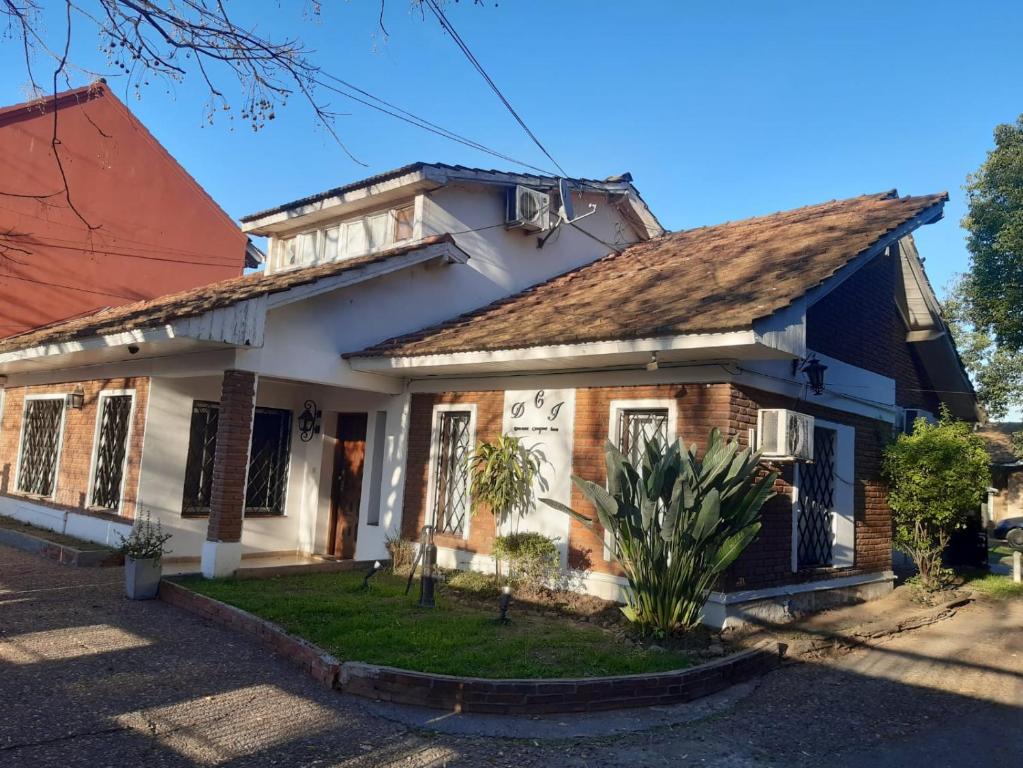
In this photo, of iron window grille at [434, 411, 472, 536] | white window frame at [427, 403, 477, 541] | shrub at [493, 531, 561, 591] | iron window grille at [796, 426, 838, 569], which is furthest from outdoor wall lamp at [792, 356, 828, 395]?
iron window grille at [434, 411, 472, 536]

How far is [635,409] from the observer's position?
8.34 meters

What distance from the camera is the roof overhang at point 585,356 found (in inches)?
269

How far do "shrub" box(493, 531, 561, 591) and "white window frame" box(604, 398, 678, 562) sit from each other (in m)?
0.66

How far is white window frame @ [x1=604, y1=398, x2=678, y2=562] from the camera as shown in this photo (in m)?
7.89

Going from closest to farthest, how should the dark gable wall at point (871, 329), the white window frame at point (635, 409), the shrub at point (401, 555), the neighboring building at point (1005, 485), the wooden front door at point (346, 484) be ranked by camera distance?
1. the white window frame at point (635, 409)
2. the dark gable wall at point (871, 329)
3. the shrub at point (401, 555)
4. the wooden front door at point (346, 484)
5. the neighboring building at point (1005, 485)

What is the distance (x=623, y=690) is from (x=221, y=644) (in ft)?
11.8

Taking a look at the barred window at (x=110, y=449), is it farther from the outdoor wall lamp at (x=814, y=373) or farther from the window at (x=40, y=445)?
the outdoor wall lamp at (x=814, y=373)

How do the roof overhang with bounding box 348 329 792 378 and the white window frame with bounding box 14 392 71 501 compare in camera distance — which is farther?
the white window frame with bounding box 14 392 71 501

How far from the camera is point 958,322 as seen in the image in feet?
99.7

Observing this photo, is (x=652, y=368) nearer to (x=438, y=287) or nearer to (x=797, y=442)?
(x=797, y=442)

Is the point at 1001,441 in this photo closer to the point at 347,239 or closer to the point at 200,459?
the point at 347,239

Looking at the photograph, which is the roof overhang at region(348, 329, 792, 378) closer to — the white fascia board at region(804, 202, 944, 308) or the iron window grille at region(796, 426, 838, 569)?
the white fascia board at region(804, 202, 944, 308)

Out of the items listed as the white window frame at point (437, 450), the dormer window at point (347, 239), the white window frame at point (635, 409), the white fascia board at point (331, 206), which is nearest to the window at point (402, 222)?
the dormer window at point (347, 239)

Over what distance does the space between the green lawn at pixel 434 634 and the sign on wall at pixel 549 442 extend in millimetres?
1132
